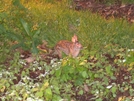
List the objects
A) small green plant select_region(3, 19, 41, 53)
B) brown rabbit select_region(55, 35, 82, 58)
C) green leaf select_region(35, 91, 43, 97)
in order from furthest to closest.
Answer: small green plant select_region(3, 19, 41, 53)
brown rabbit select_region(55, 35, 82, 58)
green leaf select_region(35, 91, 43, 97)

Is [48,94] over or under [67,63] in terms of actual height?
under

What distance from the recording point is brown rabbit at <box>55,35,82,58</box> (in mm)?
4480

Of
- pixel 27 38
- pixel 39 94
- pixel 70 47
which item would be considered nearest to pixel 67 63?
pixel 70 47

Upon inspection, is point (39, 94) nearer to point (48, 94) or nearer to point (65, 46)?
point (48, 94)

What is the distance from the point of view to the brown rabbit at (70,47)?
4.48 metres

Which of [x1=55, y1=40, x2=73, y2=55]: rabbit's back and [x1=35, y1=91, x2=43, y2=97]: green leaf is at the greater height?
[x1=55, y1=40, x2=73, y2=55]: rabbit's back

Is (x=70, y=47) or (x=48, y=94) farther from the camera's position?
(x=70, y=47)

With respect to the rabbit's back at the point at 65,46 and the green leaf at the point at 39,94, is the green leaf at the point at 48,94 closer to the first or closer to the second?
the green leaf at the point at 39,94

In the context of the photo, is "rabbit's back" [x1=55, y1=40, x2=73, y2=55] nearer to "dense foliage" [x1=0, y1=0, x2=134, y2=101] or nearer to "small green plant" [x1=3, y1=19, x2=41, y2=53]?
"dense foliage" [x1=0, y1=0, x2=134, y2=101]

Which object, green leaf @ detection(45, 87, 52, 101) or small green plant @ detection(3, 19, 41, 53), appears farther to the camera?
small green plant @ detection(3, 19, 41, 53)

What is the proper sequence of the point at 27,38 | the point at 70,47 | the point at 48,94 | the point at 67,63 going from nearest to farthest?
the point at 48,94 → the point at 67,63 → the point at 70,47 → the point at 27,38

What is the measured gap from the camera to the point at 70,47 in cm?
450

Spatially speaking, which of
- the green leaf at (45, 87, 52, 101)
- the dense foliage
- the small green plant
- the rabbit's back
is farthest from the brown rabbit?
the green leaf at (45, 87, 52, 101)

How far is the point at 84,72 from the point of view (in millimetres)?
4078
